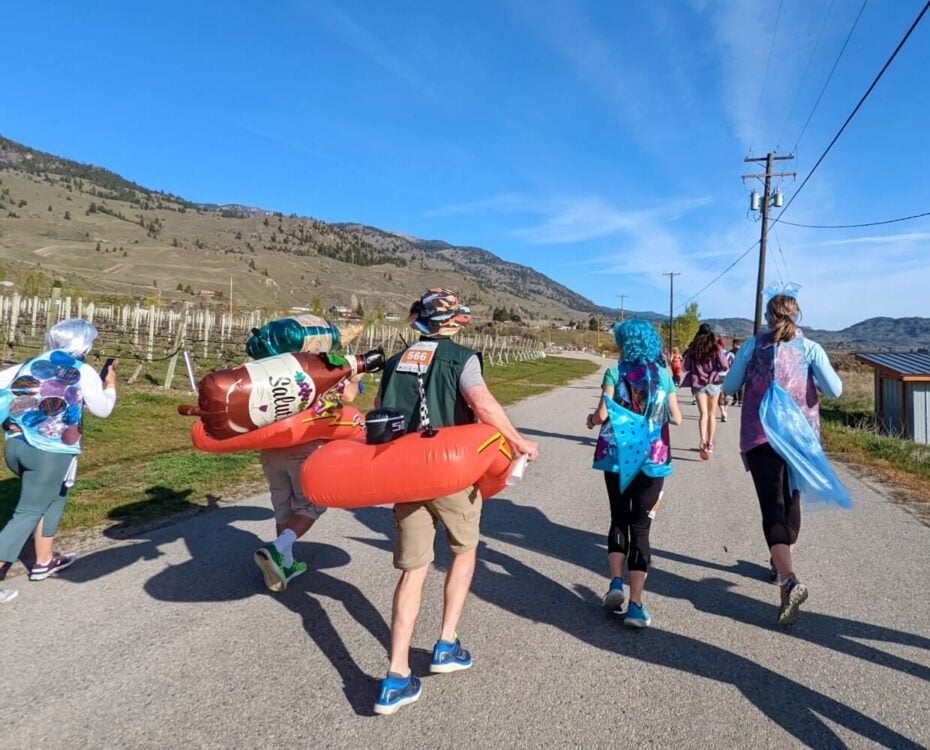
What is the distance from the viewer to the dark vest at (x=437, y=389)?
2.78 m

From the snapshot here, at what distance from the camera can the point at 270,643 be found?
3.13 m

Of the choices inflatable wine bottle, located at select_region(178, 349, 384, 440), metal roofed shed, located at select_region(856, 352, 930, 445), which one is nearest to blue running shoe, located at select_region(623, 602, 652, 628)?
inflatable wine bottle, located at select_region(178, 349, 384, 440)

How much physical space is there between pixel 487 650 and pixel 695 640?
1.19 metres

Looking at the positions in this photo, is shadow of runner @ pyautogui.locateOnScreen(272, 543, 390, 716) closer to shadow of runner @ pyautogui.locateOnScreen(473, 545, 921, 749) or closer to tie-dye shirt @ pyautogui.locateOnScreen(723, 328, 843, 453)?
shadow of runner @ pyautogui.locateOnScreen(473, 545, 921, 749)

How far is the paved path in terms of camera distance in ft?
8.14

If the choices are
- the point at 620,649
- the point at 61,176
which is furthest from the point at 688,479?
the point at 61,176

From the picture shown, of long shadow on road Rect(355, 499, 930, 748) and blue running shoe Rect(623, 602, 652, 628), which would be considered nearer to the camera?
long shadow on road Rect(355, 499, 930, 748)

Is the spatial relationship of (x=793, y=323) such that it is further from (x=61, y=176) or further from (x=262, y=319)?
(x=61, y=176)

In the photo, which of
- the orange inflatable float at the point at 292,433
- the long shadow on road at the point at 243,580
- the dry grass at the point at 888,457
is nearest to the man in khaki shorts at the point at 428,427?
the long shadow on road at the point at 243,580

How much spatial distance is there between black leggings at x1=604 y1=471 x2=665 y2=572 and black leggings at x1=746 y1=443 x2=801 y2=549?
68 cm

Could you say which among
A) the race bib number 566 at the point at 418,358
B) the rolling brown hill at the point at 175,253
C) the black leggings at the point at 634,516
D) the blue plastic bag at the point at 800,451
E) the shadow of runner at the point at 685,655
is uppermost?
the rolling brown hill at the point at 175,253

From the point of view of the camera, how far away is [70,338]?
12.5 ft

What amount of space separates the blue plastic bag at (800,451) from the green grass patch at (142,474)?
4978 millimetres

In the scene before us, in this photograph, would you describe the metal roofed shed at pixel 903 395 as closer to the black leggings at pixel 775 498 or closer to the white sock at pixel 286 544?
the black leggings at pixel 775 498
